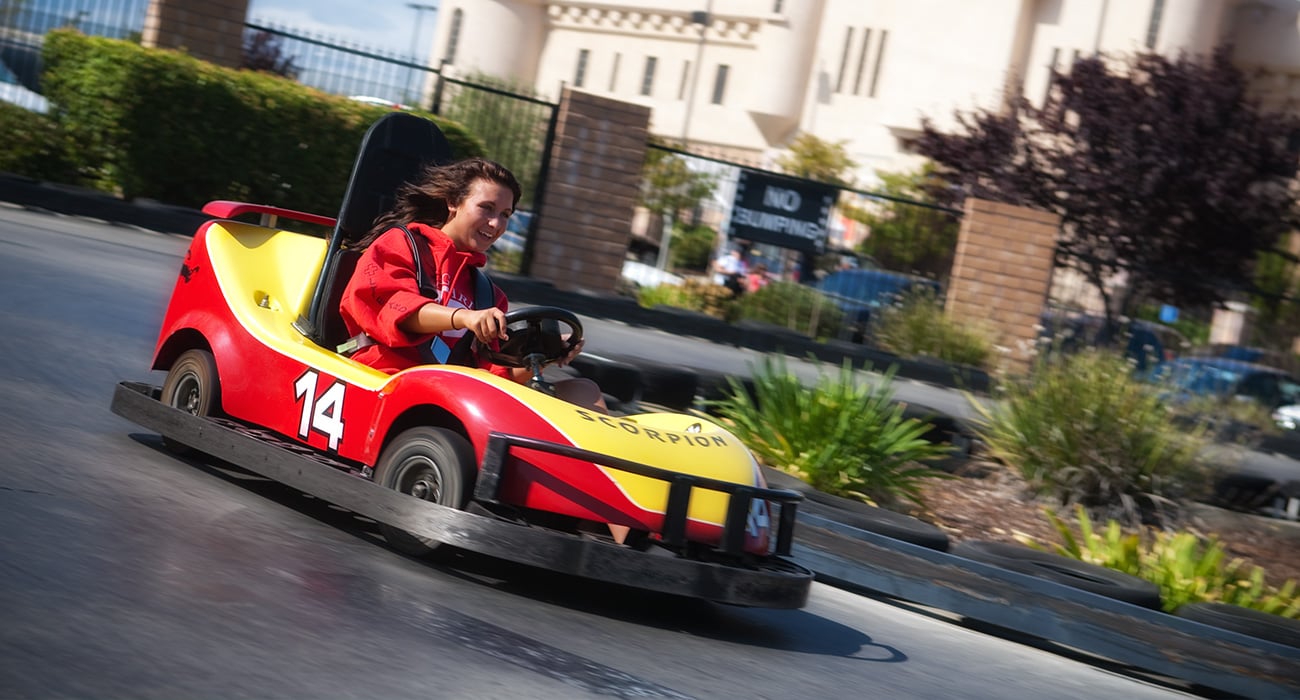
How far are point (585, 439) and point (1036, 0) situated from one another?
48765 millimetres

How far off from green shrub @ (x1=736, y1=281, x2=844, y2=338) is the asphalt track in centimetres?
1172

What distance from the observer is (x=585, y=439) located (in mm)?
4469

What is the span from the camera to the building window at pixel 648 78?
58.8 metres

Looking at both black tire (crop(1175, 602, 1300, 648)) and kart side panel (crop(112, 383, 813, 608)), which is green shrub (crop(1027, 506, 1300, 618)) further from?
kart side panel (crop(112, 383, 813, 608))

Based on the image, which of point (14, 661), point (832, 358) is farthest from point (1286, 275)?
point (14, 661)

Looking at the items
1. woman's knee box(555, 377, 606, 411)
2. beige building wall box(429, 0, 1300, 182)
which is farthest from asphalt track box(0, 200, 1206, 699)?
beige building wall box(429, 0, 1300, 182)

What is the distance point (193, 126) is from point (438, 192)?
10934mm

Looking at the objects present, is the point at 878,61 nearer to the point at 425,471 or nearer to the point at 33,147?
the point at 33,147

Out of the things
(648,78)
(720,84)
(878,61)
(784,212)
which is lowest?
(784,212)

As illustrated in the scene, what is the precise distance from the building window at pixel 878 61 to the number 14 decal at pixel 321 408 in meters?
49.1

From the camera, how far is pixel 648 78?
194 ft

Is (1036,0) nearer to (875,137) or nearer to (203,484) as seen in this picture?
(875,137)

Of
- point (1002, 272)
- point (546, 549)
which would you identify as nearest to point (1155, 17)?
point (1002, 272)

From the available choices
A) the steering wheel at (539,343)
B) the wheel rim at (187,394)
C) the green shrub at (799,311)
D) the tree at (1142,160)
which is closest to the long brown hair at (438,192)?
the steering wheel at (539,343)
